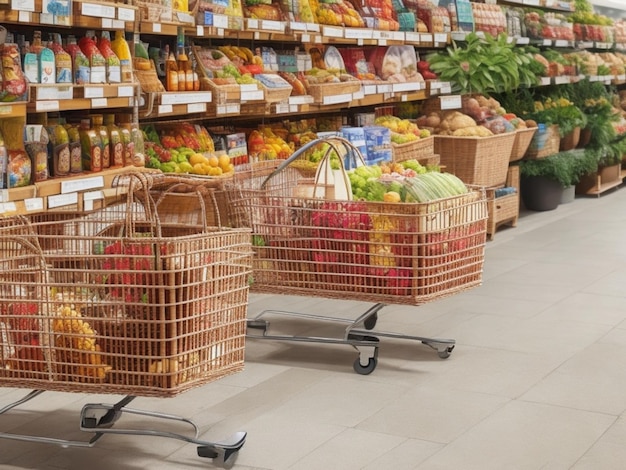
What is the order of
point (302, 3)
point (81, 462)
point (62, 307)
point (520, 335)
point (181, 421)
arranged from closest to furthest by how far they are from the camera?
point (62, 307) < point (81, 462) < point (181, 421) < point (520, 335) < point (302, 3)

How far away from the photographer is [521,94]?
10.1 m

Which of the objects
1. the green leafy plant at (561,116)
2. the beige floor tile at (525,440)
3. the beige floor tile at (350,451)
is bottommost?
the beige floor tile at (525,440)

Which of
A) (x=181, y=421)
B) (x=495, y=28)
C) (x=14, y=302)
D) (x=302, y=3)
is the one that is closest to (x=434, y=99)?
(x=495, y=28)

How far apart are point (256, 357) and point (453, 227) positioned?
1.03 meters

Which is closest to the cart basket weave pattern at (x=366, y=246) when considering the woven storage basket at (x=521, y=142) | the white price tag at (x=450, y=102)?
the white price tag at (x=450, y=102)

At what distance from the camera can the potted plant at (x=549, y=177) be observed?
9148 mm

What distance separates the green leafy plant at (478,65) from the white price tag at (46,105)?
15.0 ft

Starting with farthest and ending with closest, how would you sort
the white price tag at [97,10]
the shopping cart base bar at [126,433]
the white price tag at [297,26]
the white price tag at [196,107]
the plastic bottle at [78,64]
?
the white price tag at [297,26], the white price tag at [196,107], the plastic bottle at [78,64], the white price tag at [97,10], the shopping cart base bar at [126,433]

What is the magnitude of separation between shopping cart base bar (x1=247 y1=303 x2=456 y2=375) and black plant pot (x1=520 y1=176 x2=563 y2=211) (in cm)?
457

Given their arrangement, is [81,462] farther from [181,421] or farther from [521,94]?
[521,94]

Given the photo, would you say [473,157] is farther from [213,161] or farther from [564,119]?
[213,161]

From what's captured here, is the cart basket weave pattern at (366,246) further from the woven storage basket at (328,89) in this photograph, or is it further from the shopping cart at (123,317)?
the woven storage basket at (328,89)

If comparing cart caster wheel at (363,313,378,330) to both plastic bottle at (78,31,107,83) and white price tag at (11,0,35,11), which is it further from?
white price tag at (11,0,35,11)

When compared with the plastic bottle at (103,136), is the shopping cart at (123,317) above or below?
below
